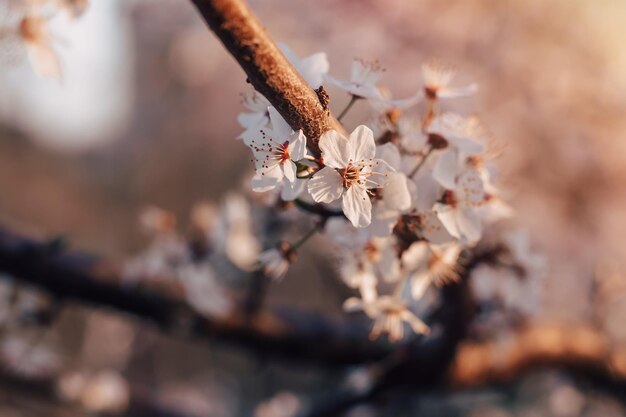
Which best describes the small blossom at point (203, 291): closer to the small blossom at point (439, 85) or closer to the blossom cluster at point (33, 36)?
the blossom cluster at point (33, 36)

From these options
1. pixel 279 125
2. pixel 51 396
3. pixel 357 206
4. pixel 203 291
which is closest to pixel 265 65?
pixel 279 125

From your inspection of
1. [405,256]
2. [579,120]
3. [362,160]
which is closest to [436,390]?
[405,256]

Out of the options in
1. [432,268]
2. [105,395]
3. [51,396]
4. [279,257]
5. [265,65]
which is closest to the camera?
[265,65]

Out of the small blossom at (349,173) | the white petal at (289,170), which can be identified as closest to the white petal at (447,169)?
the small blossom at (349,173)

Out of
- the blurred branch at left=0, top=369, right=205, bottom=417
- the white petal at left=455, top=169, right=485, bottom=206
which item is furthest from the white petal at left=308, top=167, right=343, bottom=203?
the blurred branch at left=0, top=369, right=205, bottom=417

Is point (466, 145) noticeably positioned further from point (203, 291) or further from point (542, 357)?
point (542, 357)

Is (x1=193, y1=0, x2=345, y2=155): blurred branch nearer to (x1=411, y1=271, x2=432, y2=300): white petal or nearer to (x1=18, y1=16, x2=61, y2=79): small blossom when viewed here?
(x1=411, y1=271, x2=432, y2=300): white petal

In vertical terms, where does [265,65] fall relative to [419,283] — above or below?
above
